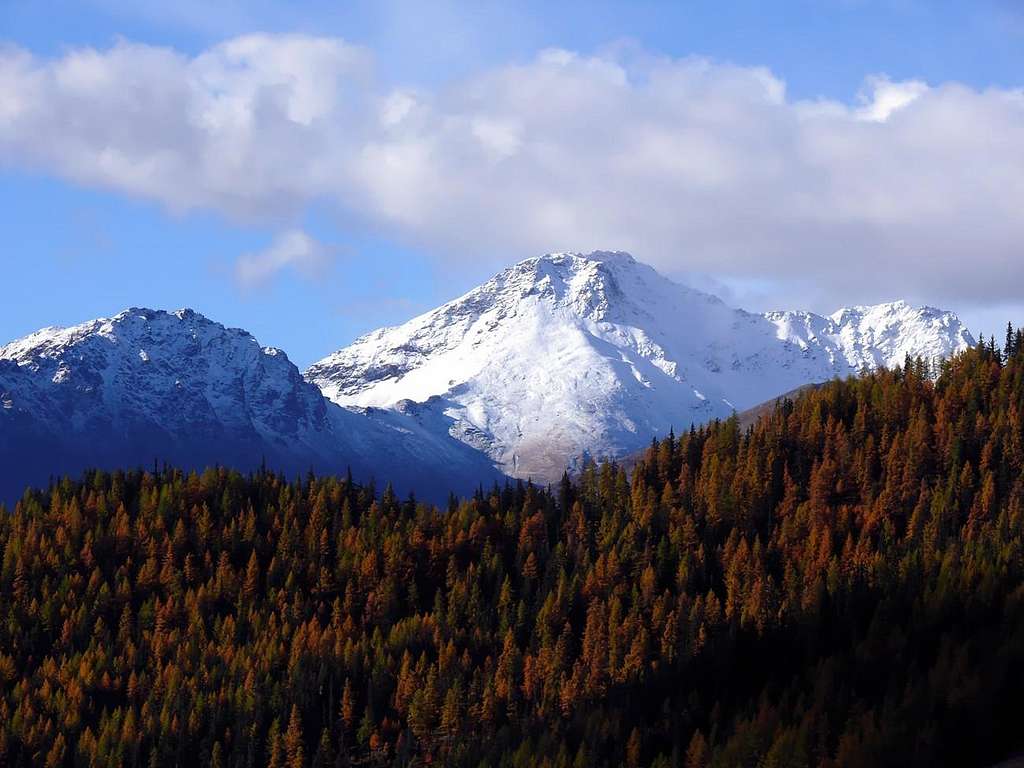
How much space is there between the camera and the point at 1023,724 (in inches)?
7785

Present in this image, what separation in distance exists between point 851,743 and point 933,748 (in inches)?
420

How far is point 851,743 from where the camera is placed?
643 feet

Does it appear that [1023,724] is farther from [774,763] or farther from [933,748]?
[774,763]

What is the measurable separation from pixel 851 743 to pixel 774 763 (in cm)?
1129

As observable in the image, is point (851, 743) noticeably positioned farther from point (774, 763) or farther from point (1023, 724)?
point (1023, 724)

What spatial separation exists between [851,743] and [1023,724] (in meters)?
23.5

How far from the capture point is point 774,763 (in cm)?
19300

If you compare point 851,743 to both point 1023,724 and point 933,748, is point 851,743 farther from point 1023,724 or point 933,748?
point 1023,724

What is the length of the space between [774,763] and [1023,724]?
114 feet

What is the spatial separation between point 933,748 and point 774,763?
21.5 meters

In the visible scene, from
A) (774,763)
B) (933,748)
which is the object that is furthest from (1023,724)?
(774,763)

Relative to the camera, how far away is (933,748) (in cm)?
19525

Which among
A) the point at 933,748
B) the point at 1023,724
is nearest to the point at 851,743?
the point at 933,748
